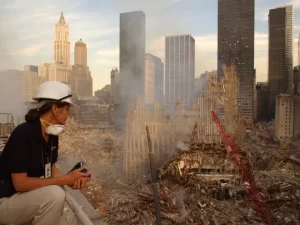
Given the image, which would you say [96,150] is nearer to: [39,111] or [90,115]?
[90,115]

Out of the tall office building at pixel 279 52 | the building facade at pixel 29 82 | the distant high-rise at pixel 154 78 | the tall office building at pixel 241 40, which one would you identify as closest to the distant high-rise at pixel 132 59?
the distant high-rise at pixel 154 78

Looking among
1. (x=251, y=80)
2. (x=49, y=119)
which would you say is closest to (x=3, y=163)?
(x=49, y=119)

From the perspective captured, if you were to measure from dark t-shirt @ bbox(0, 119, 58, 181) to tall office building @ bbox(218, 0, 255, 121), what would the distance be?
3518 centimetres

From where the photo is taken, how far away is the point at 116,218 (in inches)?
245

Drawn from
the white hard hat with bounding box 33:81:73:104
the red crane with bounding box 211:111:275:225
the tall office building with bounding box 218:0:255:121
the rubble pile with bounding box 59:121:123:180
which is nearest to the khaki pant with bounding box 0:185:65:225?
the white hard hat with bounding box 33:81:73:104

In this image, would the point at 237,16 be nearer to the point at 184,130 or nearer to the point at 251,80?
the point at 251,80

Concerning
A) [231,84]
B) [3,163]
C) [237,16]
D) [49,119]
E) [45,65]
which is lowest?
[3,163]

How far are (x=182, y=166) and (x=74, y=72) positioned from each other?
25.7 metres

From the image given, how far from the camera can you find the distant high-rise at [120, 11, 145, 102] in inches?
830

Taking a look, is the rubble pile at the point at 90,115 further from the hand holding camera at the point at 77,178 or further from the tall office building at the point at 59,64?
the hand holding camera at the point at 77,178

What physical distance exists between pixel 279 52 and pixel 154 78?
3624 centimetres

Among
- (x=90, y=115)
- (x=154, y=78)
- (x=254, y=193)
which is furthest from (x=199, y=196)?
(x=90, y=115)

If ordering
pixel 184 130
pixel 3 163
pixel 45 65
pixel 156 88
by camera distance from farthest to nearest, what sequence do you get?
1. pixel 45 65
2. pixel 156 88
3. pixel 184 130
4. pixel 3 163

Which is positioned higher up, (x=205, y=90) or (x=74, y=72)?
(x=74, y=72)
